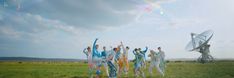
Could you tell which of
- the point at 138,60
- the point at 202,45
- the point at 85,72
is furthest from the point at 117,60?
the point at 202,45

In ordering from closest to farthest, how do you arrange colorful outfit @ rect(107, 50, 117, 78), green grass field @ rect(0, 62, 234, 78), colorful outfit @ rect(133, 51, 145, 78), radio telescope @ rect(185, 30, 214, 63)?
1. colorful outfit @ rect(107, 50, 117, 78)
2. colorful outfit @ rect(133, 51, 145, 78)
3. green grass field @ rect(0, 62, 234, 78)
4. radio telescope @ rect(185, 30, 214, 63)

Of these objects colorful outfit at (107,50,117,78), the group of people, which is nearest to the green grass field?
the group of people

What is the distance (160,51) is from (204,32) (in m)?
58.5

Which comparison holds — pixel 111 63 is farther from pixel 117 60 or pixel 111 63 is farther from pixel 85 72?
pixel 85 72

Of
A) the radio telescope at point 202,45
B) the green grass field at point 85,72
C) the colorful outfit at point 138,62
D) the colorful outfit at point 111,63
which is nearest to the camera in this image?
the colorful outfit at point 111,63

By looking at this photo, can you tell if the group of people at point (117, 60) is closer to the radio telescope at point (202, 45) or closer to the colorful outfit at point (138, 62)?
the colorful outfit at point (138, 62)

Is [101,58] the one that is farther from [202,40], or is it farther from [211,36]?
[202,40]

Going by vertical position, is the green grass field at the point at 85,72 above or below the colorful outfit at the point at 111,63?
below

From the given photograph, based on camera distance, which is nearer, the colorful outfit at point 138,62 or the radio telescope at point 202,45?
the colorful outfit at point 138,62

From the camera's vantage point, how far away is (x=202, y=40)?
3376 inches

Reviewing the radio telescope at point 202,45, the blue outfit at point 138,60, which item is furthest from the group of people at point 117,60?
the radio telescope at point 202,45

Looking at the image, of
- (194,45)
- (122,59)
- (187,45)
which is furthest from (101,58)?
(194,45)

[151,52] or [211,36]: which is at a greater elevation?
[211,36]

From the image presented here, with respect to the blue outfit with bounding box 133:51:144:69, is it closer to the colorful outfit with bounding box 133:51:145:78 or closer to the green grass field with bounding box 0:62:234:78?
the colorful outfit with bounding box 133:51:145:78
